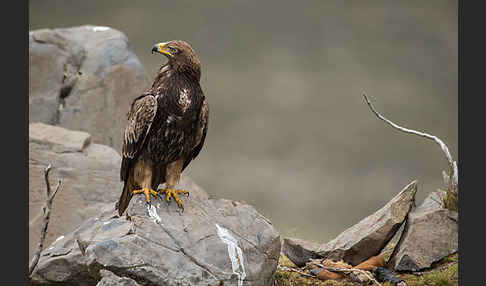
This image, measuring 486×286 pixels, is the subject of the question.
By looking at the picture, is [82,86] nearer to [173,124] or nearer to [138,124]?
[138,124]

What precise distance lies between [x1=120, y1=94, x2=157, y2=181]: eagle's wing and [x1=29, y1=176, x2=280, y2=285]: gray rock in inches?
13.1

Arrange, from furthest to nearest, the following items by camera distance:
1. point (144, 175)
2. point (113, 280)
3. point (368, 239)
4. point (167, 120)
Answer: point (368, 239) → point (144, 175) → point (167, 120) → point (113, 280)

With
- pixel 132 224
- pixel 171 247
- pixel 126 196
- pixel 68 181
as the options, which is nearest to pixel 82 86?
pixel 68 181

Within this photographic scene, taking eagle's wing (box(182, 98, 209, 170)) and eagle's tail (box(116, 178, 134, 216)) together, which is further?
eagle's tail (box(116, 178, 134, 216))

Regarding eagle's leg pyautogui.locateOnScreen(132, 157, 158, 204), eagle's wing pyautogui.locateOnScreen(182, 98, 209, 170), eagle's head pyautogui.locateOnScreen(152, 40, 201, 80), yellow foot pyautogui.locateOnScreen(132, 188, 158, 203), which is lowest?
yellow foot pyautogui.locateOnScreen(132, 188, 158, 203)

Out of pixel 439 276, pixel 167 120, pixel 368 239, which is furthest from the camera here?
pixel 368 239

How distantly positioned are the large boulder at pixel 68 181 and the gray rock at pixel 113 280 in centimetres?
240

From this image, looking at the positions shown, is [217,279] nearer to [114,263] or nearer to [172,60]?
[114,263]

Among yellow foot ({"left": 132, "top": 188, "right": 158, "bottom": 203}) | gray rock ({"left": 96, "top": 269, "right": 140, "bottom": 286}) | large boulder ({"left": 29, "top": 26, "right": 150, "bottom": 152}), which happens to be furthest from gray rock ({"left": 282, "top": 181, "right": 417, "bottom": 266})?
large boulder ({"left": 29, "top": 26, "right": 150, "bottom": 152})

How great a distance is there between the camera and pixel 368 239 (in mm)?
4914

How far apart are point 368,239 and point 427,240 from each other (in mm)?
424

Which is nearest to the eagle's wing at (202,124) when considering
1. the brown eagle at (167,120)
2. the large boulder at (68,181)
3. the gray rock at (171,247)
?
the brown eagle at (167,120)

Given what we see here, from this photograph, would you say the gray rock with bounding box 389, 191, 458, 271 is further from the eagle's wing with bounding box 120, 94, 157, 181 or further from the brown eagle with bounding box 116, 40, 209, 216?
the eagle's wing with bounding box 120, 94, 157, 181

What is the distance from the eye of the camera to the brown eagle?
4.33m
